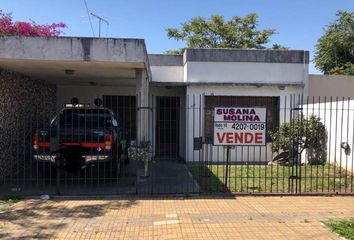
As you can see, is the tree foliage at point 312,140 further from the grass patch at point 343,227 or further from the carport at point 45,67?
the grass patch at point 343,227

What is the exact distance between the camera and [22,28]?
11234mm

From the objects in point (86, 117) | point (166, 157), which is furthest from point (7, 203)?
point (166, 157)

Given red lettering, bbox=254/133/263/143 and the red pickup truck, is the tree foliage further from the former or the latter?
the red pickup truck

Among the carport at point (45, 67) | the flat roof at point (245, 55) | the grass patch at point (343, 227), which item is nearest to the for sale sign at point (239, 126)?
the carport at point (45, 67)

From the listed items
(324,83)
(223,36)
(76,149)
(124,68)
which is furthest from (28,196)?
(223,36)

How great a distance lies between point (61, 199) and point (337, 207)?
524cm

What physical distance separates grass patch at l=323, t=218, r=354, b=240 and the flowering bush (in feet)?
24.5

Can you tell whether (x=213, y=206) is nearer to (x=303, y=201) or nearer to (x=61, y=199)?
(x=303, y=201)

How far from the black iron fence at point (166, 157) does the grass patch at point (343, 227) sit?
7.79ft

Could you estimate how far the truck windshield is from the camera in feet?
36.8

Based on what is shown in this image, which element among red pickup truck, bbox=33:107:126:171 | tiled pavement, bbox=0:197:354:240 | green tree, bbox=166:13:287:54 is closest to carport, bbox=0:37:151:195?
red pickup truck, bbox=33:107:126:171

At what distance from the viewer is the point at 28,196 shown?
28.3ft

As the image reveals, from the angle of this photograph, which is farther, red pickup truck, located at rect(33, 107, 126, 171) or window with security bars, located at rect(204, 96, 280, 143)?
window with security bars, located at rect(204, 96, 280, 143)

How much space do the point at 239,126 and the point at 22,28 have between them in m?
6.26
